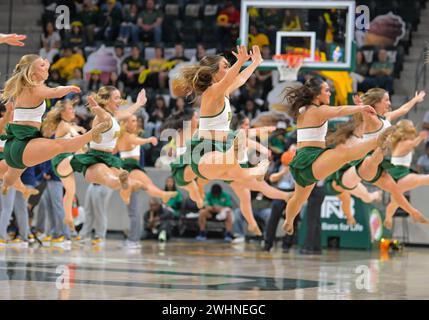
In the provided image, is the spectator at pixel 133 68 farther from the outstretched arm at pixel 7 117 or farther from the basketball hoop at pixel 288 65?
the outstretched arm at pixel 7 117

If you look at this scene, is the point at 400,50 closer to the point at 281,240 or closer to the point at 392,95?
the point at 392,95

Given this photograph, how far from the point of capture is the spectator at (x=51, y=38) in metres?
19.1

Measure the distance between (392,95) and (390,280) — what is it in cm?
863

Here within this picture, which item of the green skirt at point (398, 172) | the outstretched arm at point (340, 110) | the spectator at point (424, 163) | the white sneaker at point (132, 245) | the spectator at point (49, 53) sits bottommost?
the white sneaker at point (132, 245)

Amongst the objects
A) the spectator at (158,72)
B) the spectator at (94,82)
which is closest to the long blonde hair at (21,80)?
the spectator at (94,82)

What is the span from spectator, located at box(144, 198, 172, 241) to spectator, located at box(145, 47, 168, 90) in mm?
3369

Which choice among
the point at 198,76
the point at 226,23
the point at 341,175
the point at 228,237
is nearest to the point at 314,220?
the point at 228,237

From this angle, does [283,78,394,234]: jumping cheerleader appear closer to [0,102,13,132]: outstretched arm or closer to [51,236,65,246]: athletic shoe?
[0,102,13,132]: outstretched arm

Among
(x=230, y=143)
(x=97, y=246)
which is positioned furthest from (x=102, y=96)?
(x=97, y=246)

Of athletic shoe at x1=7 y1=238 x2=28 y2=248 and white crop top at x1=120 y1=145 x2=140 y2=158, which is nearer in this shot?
white crop top at x1=120 y1=145 x2=140 y2=158

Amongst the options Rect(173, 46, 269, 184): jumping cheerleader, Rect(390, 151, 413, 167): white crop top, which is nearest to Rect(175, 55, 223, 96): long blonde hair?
Rect(173, 46, 269, 184): jumping cheerleader

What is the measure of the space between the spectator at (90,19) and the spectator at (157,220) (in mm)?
5138

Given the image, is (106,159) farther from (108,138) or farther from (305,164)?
(305,164)

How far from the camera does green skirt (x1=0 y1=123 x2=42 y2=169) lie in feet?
29.7
